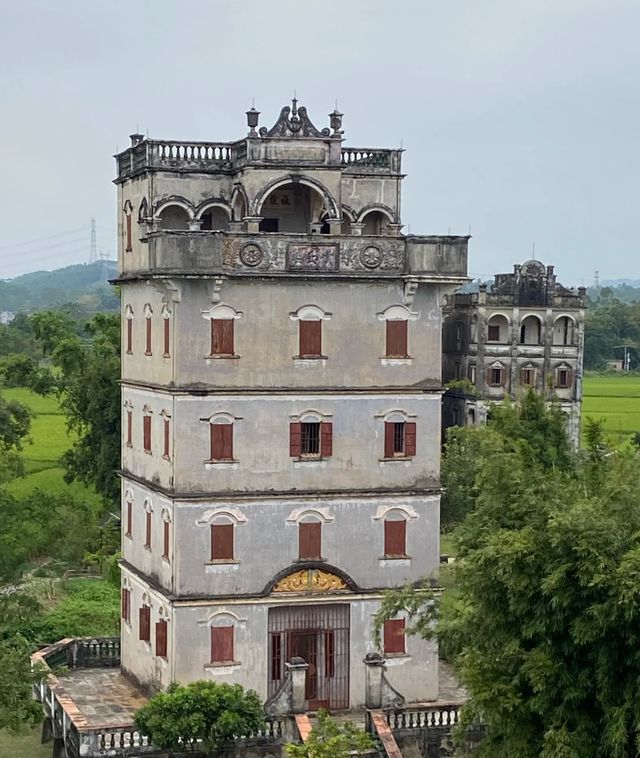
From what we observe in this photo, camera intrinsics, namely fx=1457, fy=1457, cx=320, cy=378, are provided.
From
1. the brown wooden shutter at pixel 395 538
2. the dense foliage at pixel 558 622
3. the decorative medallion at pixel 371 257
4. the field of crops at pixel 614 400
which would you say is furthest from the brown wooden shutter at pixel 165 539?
the field of crops at pixel 614 400

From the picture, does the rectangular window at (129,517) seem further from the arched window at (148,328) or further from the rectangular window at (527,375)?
the rectangular window at (527,375)

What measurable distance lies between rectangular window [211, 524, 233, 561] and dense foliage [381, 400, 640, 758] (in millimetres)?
7987

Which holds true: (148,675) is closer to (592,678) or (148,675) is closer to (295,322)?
(295,322)

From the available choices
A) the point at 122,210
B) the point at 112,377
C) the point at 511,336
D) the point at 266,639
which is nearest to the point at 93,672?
the point at 266,639

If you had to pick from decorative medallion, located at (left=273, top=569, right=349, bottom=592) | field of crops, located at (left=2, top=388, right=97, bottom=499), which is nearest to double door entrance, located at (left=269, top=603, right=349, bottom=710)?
decorative medallion, located at (left=273, top=569, right=349, bottom=592)

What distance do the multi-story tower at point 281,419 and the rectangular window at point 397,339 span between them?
0.03m

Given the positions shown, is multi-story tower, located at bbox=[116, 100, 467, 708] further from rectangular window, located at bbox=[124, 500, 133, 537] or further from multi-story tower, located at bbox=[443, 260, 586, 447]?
multi-story tower, located at bbox=[443, 260, 586, 447]

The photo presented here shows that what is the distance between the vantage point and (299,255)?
1332 inches

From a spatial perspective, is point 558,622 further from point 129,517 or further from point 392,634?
point 129,517

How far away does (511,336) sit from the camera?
72375 millimetres

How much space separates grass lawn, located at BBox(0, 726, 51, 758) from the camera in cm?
3483

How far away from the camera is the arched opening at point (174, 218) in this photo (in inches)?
1401

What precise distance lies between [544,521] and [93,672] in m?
16.5

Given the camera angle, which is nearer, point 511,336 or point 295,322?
point 295,322
